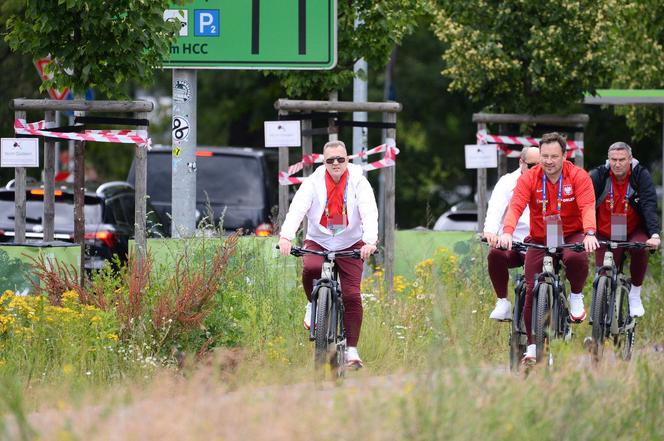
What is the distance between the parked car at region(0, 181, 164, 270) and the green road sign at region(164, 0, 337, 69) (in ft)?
8.92

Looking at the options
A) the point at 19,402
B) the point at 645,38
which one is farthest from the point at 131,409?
the point at 645,38

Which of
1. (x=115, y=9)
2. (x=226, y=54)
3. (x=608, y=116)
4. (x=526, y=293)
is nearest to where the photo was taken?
(x=526, y=293)

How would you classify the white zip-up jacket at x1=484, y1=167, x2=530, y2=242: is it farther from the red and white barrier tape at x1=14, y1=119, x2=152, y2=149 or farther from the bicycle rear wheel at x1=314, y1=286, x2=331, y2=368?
the red and white barrier tape at x1=14, y1=119, x2=152, y2=149

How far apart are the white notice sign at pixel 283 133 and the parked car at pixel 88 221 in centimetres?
242

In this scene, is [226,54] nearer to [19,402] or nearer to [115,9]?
[115,9]

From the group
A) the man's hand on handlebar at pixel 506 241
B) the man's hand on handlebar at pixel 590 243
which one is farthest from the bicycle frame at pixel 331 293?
the man's hand on handlebar at pixel 590 243

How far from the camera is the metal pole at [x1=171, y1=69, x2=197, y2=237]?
14695 mm

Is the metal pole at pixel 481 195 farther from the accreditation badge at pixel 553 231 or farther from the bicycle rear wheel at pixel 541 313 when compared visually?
the bicycle rear wheel at pixel 541 313

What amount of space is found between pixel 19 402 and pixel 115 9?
7.54m

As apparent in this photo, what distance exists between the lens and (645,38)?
21953mm

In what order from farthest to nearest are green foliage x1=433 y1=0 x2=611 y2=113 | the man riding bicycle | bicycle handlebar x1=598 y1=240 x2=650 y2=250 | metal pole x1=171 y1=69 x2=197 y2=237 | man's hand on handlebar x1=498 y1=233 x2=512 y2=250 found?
green foliage x1=433 y1=0 x2=611 y2=113
metal pole x1=171 y1=69 x2=197 y2=237
the man riding bicycle
bicycle handlebar x1=598 y1=240 x2=650 y2=250
man's hand on handlebar x1=498 y1=233 x2=512 y2=250

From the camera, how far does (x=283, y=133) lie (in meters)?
15.1

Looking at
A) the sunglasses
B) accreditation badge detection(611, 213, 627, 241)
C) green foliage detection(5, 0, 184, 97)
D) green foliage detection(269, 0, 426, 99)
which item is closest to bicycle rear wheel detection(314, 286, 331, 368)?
the sunglasses

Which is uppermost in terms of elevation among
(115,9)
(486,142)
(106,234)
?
(115,9)
